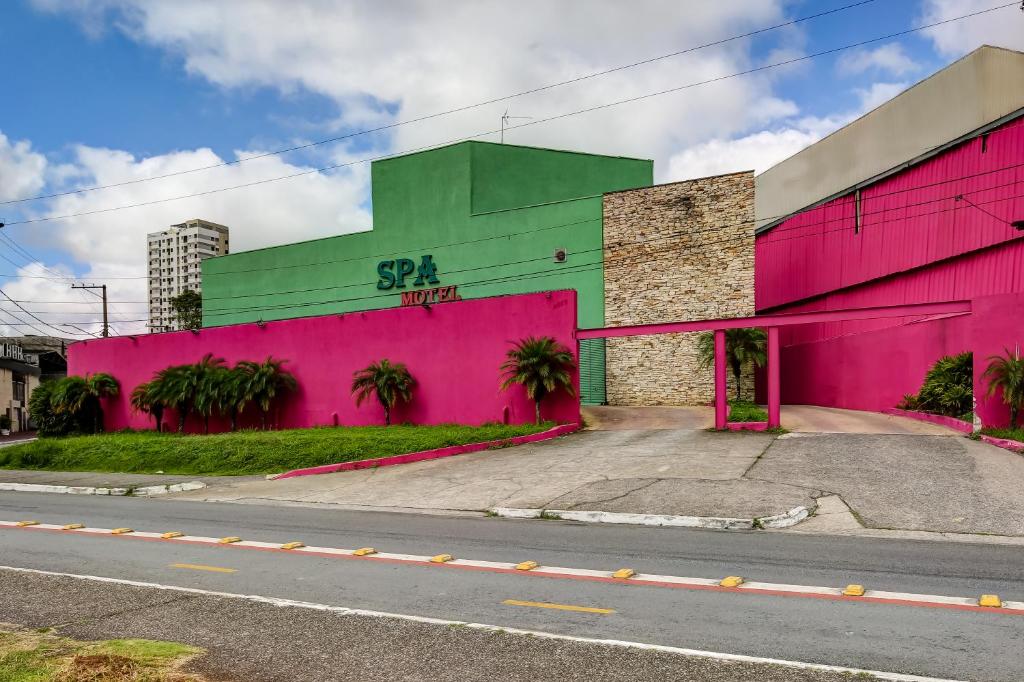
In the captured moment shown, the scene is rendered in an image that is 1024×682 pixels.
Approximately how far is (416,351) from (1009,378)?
51.9 feet

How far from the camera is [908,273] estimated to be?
25141 mm

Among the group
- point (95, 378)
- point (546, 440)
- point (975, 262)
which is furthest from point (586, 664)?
point (95, 378)

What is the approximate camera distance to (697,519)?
1046 centimetres

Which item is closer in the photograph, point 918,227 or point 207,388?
point 918,227

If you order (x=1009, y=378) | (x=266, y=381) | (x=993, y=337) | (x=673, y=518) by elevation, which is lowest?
(x=673, y=518)

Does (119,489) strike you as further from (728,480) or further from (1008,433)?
(1008,433)

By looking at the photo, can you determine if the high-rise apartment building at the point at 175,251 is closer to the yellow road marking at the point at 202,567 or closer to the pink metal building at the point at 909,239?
the pink metal building at the point at 909,239

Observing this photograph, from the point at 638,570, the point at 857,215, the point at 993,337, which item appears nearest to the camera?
the point at 638,570

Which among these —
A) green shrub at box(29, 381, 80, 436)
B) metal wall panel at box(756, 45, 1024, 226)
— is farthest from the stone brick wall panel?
green shrub at box(29, 381, 80, 436)

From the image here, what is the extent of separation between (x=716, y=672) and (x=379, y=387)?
19983 millimetres

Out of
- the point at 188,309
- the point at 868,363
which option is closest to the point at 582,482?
the point at 868,363

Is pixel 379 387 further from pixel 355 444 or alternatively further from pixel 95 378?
pixel 95 378

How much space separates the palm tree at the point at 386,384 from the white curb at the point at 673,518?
12.5 metres

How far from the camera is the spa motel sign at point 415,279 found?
36.3m
